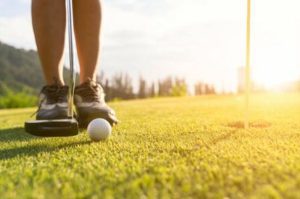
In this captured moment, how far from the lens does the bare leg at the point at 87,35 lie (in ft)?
10.3

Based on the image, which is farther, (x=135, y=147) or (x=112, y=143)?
(x=112, y=143)

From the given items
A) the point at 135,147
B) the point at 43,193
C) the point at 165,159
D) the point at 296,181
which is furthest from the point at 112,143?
the point at 296,181

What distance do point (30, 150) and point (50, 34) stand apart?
3.27ft

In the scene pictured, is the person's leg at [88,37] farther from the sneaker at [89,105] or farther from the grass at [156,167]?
the grass at [156,167]

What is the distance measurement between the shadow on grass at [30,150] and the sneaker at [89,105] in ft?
1.84

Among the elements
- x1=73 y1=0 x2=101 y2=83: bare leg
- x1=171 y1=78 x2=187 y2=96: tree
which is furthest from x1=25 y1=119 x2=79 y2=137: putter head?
x1=171 y1=78 x2=187 y2=96: tree

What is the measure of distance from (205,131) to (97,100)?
783mm

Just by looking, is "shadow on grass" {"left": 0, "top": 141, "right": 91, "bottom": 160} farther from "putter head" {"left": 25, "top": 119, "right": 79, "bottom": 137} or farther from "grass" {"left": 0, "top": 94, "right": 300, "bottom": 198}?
"putter head" {"left": 25, "top": 119, "right": 79, "bottom": 137}

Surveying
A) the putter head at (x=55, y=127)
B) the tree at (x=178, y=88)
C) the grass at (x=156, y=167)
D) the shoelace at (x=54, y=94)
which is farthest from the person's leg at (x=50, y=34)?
the tree at (x=178, y=88)

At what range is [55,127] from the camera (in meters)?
2.44

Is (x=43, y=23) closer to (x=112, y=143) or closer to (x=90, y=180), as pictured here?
(x=112, y=143)

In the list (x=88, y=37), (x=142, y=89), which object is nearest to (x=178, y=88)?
(x=142, y=89)

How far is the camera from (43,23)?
2.89 metres

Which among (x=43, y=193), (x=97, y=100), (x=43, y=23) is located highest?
(x=43, y=23)
